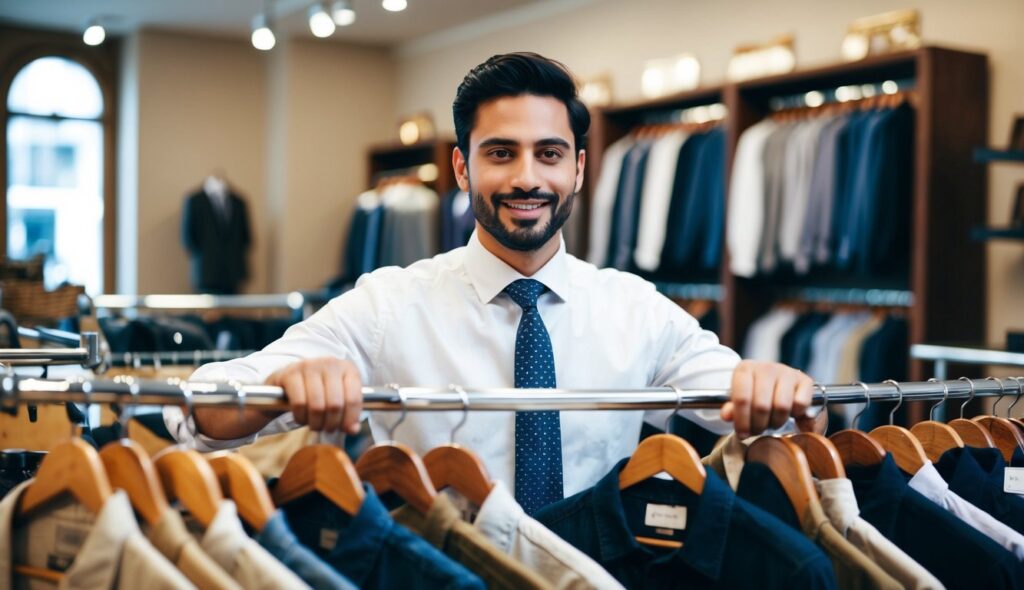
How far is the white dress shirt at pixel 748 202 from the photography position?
4797mm

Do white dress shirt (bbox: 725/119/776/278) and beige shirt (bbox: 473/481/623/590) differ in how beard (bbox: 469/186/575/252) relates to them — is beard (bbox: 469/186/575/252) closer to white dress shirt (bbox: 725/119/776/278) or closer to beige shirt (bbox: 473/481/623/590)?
beige shirt (bbox: 473/481/623/590)

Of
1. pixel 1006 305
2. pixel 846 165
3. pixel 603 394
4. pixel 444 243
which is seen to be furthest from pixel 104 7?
pixel 603 394

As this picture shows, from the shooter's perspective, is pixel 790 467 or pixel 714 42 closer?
pixel 790 467

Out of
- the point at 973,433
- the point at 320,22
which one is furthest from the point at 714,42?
the point at 973,433

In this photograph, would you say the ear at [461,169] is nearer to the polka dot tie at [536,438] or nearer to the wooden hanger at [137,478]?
the polka dot tie at [536,438]

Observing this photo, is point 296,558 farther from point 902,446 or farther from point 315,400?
point 902,446

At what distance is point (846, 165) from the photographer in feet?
14.6

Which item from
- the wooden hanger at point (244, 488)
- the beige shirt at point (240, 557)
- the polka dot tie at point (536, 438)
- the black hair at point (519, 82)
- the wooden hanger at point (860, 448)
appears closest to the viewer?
the beige shirt at point (240, 557)

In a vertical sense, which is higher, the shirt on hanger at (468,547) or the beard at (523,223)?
the beard at (523,223)

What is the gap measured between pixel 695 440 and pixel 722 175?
1.57m

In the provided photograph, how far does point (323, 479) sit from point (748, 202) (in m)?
3.87

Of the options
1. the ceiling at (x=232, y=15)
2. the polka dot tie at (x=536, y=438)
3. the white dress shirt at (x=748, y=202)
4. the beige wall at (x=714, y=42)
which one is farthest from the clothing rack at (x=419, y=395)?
the ceiling at (x=232, y=15)

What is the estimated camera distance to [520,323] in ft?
5.97

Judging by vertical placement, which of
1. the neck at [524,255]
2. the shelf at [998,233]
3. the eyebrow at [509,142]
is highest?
the eyebrow at [509,142]
